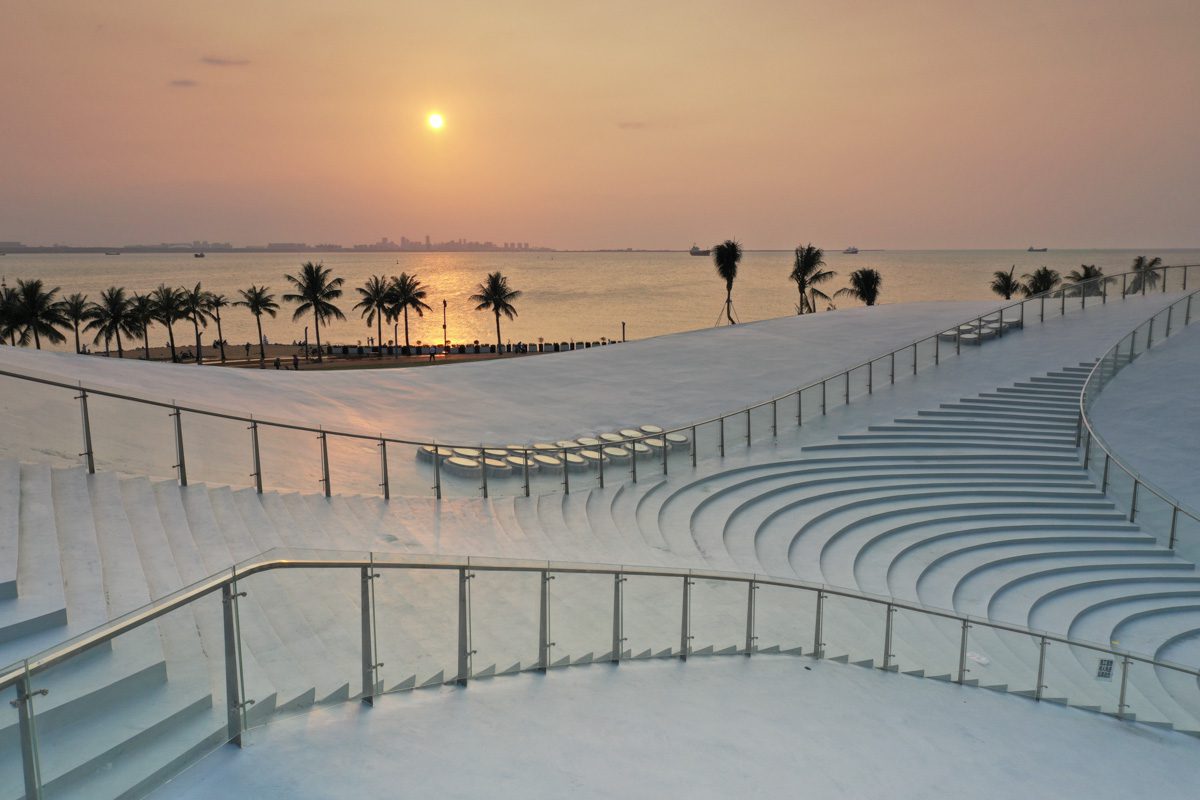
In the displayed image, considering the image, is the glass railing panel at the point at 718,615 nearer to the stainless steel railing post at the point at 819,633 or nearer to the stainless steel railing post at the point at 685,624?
the stainless steel railing post at the point at 685,624

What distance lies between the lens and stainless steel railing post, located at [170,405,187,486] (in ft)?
28.2

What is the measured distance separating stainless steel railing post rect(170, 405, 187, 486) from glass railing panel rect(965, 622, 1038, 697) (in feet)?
26.7

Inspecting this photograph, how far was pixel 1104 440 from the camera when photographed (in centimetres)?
1691

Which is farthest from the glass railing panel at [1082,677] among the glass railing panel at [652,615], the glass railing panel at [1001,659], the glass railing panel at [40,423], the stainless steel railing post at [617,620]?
the glass railing panel at [40,423]

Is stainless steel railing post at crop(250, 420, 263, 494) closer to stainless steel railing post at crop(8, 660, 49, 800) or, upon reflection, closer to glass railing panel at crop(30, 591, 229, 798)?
glass railing panel at crop(30, 591, 229, 798)

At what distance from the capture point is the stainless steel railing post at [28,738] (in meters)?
3.17

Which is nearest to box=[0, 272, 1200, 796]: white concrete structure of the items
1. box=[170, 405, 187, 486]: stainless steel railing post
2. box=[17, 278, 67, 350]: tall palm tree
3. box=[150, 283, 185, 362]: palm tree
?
box=[170, 405, 187, 486]: stainless steel railing post

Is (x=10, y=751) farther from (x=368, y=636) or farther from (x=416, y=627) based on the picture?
(x=416, y=627)

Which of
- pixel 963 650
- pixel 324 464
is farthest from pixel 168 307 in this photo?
pixel 963 650

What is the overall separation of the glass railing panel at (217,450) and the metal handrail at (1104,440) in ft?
43.7

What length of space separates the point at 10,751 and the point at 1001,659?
8.07 metres

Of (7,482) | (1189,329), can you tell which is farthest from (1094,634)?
(1189,329)

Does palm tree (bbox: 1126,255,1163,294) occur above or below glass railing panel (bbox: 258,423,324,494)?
above

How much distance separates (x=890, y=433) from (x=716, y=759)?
43.5 feet
